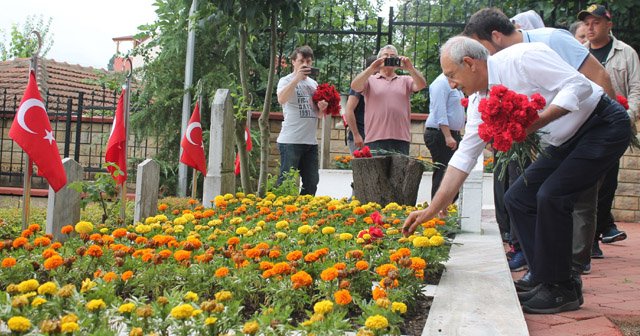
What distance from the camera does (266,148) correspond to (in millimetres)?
7695

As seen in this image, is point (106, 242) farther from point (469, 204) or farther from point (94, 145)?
point (94, 145)

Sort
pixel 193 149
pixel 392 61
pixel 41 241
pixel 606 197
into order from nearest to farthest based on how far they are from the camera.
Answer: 1. pixel 41 241
2. pixel 606 197
3. pixel 392 61
4. pixel 193 149

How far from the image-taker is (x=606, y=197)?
6020 millimetres

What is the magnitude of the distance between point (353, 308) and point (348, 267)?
274mm

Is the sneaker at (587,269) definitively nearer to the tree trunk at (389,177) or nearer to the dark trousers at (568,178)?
the dark trousers at (568,178)

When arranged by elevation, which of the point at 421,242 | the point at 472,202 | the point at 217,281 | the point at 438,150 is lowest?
the point at 217,281

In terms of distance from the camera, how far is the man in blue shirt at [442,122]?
7539 millimetres

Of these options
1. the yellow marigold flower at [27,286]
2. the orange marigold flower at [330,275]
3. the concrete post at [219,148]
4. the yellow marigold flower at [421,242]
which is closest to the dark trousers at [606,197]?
the yellow marigold flower at [421,242]

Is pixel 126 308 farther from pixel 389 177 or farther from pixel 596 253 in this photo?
pixel 389 177

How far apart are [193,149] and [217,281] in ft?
14.5

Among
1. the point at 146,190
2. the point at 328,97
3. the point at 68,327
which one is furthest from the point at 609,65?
the point at 68,327

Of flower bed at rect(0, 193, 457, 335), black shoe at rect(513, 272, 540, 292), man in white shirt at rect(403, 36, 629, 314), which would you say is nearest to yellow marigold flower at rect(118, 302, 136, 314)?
flower bed at rect(0, 193, 457, 335)

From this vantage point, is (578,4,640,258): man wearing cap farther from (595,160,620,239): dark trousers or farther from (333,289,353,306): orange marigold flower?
(333,289,353,306): orange marigold flower

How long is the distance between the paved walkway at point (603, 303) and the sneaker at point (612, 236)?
0.77ft
